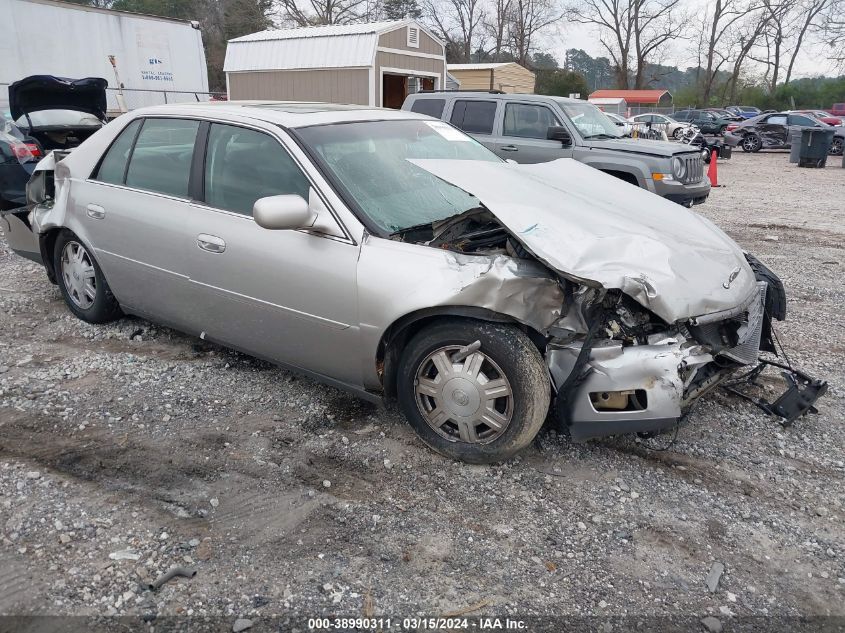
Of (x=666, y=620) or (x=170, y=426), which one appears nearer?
(x=666, y=620)

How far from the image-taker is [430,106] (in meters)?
10.3

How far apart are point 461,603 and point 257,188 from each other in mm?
2421

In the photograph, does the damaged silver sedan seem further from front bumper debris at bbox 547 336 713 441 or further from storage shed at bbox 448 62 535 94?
storage shed at bbox 448 62 535 94

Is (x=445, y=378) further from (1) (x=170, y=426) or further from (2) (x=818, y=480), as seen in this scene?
(2) (x=818, y=480)

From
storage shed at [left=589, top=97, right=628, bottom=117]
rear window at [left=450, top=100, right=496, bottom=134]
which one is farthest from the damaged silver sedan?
storage shed at [left=589, top=97, right=628, bottom=117]

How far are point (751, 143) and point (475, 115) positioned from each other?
20.6 meters

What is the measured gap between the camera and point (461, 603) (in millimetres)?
2443

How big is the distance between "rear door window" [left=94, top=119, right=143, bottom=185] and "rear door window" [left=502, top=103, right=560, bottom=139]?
644 cm

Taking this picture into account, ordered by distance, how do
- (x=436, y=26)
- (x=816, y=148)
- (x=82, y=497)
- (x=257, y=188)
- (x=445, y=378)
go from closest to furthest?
(x=82, y=497)
(x=445, y=378)
(x=257, y=188)
(x=816, y=148)
(x=436, y=26)

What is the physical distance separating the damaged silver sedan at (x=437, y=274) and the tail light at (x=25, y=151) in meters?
5.26

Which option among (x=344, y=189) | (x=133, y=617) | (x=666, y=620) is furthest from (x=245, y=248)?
(x=666, y=620)

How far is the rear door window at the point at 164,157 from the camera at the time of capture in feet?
13.3

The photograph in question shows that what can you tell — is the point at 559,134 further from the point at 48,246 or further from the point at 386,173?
the point at 48,246

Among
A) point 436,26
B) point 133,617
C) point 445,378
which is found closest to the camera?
point 133,617
